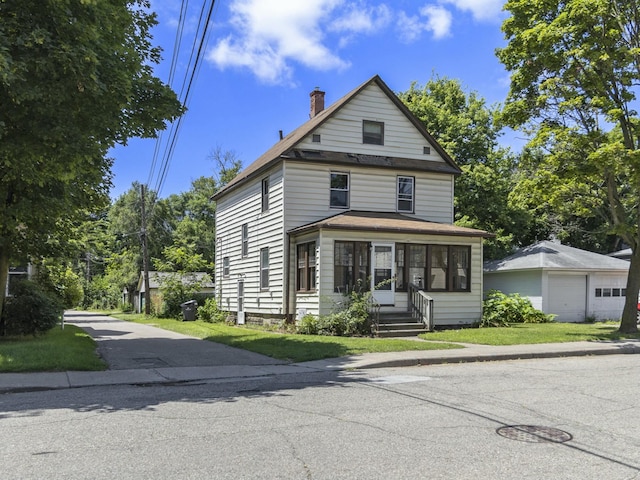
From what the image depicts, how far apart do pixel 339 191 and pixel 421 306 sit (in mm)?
5567

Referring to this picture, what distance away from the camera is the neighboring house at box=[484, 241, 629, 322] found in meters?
24.9

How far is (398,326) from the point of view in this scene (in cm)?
1834

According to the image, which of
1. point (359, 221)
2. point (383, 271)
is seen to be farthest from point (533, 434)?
point (359, 221)

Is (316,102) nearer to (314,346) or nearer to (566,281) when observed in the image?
(566,281)

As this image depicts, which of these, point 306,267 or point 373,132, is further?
point 373,132

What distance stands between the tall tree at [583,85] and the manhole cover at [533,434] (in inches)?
457

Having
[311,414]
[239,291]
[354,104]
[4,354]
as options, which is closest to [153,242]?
[239,291]

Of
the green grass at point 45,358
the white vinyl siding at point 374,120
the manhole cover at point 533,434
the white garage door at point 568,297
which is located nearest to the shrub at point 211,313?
the white vinyl siding at point 374,120

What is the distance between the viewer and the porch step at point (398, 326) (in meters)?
17.9

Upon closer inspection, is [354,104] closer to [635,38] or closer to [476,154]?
[635,38]

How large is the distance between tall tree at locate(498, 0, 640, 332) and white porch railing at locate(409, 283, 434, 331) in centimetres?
580

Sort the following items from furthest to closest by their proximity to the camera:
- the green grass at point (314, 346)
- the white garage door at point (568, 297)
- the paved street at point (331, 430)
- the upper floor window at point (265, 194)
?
the white garage door at point (568, 297) → the upper floor window at point (265, 194) → the green grass at point (314, 346) → the paved street at point (331, 430)

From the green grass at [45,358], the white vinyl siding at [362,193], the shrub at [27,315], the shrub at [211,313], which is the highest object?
the white vinyl siding at [362,193]

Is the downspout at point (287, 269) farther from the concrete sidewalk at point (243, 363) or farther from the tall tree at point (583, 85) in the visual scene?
the tall tree at point (583, 85)
